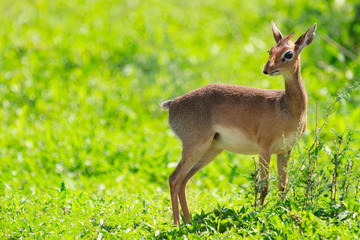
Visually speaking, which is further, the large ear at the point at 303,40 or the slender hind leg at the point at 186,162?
the slender hind leg at the point at 186,162

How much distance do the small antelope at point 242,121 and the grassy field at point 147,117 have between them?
0.21 m

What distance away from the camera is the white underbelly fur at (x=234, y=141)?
198 inches

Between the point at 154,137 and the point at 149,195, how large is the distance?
178 cm

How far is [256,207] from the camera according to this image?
4.78 meters

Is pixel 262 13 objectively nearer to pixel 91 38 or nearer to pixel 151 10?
pixel 151 10

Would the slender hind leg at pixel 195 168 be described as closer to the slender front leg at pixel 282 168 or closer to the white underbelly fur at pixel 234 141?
the white underbelly fur at pixel 234 141

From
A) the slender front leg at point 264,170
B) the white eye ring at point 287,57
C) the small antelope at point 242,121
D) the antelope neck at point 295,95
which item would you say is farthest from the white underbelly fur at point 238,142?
the white eye ring at point 287,57

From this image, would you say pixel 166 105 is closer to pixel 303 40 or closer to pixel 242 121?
pixel 242 121

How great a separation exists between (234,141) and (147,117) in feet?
11.8

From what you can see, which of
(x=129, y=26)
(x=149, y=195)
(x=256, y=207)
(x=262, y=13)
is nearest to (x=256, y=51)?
(x=262, y=13)

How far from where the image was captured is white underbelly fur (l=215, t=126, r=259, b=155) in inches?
198

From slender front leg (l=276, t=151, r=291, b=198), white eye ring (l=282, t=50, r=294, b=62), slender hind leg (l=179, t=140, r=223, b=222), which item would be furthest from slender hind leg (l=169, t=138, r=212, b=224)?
white eye ring (l=282, t=50, r=294, b=62)

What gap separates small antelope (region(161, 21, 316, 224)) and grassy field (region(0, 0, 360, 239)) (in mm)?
211

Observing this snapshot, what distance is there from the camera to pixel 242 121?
5020mm
